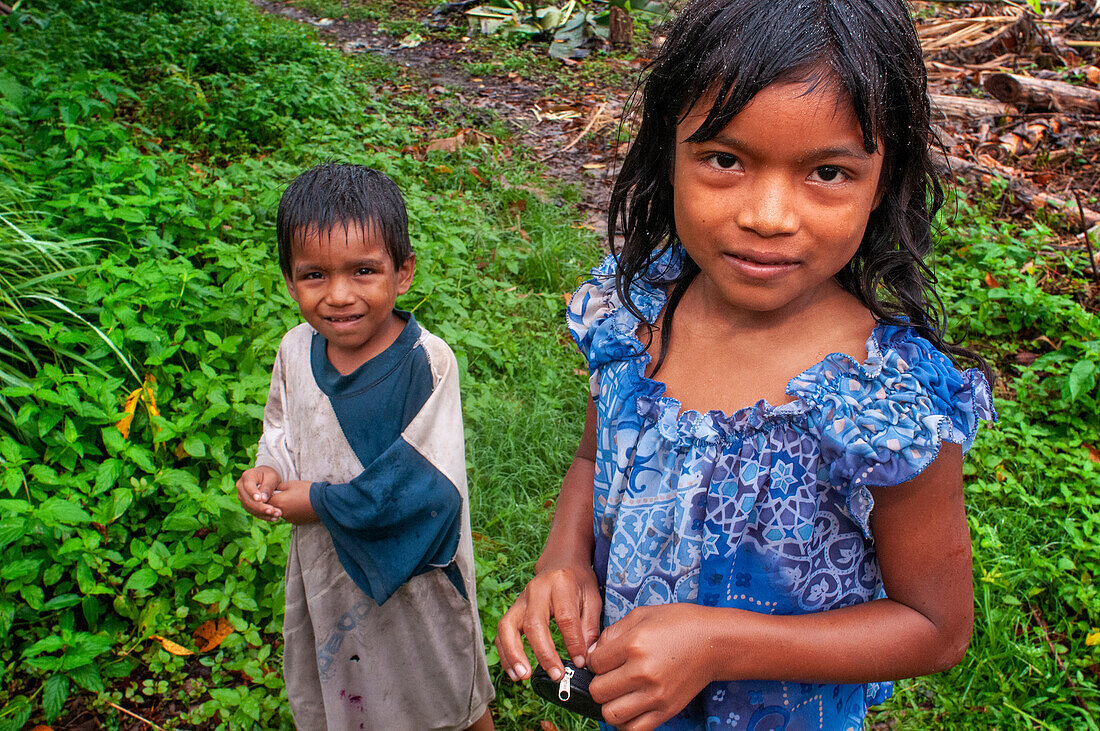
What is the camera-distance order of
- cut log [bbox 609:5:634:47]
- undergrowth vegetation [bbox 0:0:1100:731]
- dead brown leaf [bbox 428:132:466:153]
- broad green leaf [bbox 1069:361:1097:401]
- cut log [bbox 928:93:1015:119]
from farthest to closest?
cut log [bbox 609:5:634:47] → cut log [bbox 928:93:1015:119] → dead brown leaf [bbox 428:132:466:153] → broad green leaf [bbox 1069:361:1097:401] → undergrowth vegetation [bbox 0:0:1100:731]

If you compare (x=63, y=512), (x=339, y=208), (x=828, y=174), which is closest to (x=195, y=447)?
(x=63, y=512)

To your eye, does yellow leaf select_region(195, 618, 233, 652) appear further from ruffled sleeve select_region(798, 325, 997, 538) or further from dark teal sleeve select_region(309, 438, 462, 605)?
ruffled sleeve select_region(798, 325, 997, 538)

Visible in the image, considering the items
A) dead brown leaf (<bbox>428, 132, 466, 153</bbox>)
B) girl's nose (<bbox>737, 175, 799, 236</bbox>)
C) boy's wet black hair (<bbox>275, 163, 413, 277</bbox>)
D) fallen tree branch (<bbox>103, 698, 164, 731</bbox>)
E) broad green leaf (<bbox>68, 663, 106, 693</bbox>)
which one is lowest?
fallen tree branch (<bbox>103, 698, 164, 731</bbox>)

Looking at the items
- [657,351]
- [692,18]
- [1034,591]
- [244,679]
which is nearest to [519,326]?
[244,679]

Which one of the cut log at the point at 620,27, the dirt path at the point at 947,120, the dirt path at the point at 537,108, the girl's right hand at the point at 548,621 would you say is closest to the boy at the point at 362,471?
the girl's right hand at the point at 548,621

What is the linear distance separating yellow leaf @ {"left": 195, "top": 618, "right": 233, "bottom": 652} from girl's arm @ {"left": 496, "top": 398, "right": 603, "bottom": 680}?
1595 millimetres

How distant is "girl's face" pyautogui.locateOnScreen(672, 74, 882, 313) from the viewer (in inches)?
40.3

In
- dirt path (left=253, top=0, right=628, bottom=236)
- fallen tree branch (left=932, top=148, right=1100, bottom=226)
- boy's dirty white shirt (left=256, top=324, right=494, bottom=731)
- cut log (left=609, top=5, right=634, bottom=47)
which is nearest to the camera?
boy's dirty white shirt (left=256, top=324, right=494, bottom=731)

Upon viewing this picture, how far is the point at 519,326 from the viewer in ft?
13.3

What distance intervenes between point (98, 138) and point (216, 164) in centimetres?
120

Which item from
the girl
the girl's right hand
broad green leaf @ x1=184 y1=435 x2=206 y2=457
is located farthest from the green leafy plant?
the girl's right hand

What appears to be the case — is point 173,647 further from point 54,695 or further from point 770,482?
point 770,482

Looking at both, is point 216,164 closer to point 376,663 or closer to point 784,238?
point 376,663

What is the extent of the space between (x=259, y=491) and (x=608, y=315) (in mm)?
846
